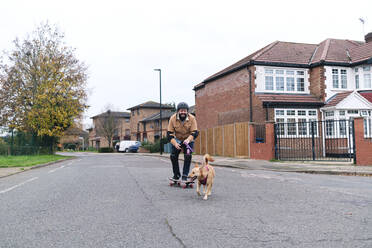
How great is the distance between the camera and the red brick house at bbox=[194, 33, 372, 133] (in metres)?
23.9

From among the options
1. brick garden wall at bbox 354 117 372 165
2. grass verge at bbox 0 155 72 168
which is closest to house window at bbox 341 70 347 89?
brick garden wall at bbox 354 117 372 165

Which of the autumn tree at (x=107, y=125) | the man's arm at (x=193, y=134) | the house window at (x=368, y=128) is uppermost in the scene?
the autumn tree at (x=107, y=125)

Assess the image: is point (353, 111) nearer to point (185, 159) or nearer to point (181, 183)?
point (181, 183)

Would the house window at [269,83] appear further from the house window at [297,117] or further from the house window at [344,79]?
the house window at [344,79]

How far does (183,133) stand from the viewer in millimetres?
7992

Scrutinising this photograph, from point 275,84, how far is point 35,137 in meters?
19.6

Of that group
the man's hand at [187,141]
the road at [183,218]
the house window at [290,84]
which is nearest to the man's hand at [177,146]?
the man's hand at [187,141]

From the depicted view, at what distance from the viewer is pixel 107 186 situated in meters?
8.06

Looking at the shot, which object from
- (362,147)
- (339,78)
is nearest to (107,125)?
(339,78)

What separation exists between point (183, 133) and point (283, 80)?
19.3m

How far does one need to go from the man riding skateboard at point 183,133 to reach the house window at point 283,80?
1832cm

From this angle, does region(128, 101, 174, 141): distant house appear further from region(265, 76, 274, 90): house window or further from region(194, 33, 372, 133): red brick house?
region(265, 76, 274, 90): house window

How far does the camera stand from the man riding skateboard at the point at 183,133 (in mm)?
7785

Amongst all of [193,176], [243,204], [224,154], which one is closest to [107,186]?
[193,176]
